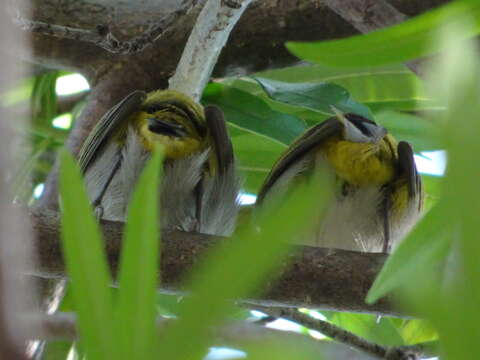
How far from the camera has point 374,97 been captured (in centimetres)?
264

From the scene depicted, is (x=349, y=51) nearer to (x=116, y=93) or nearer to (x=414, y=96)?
(x=116, y=93)

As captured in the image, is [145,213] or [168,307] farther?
Answer: [168,307]

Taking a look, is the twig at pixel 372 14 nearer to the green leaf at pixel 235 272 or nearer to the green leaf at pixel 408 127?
the green leaf at pixel 408 127

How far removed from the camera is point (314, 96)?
202 centimetres

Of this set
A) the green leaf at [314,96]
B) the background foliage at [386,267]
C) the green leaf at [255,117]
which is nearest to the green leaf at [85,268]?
the background foliage at [386,267]

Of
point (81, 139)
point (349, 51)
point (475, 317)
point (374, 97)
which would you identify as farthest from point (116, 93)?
point (475, 317)

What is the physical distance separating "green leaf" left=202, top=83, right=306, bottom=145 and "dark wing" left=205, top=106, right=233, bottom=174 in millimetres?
338

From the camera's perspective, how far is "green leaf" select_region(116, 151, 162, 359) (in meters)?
0.49

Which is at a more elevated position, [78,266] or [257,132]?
[257,132]

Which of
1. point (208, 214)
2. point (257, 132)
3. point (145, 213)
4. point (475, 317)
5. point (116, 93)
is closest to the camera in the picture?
point (475, 317)

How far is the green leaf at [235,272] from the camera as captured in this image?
1.37 feet

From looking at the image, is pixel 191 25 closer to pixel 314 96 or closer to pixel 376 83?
pixel 314 96

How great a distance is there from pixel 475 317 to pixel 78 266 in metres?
0.24

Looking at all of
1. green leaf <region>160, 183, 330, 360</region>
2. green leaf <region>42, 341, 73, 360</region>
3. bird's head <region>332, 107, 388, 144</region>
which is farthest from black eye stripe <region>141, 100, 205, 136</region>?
green leaf <region>160, 183, 330, 360</region>
